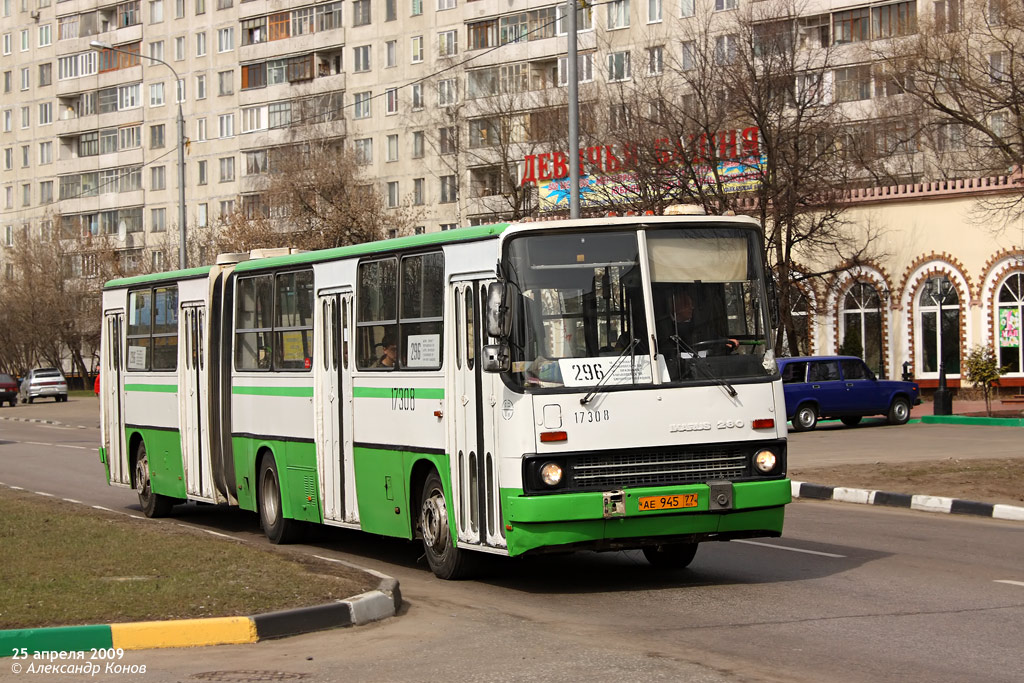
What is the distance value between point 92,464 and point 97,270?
193 feet

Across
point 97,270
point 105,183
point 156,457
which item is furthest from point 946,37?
point 105,183

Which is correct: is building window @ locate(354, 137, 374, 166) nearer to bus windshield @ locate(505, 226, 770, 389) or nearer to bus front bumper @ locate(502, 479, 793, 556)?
bus windshield @ locate(505, 226, 770, 389)

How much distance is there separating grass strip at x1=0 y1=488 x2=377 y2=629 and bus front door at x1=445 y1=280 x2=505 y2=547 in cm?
98

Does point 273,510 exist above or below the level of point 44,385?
below

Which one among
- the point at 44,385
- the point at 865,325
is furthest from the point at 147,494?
the point at 44,385

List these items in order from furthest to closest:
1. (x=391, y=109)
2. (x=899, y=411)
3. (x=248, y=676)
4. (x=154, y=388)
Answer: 1. (x=391, y=109)
2. (x=899, y=411)
3. (x=154, y=388)
4. (x=248, y=676)

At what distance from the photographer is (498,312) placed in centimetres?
1125

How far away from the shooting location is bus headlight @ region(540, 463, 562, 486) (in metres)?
11.2

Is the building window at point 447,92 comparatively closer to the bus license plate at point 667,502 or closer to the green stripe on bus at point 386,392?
the green stripe on bus at point 386,392

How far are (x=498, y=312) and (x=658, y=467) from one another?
5.50ft

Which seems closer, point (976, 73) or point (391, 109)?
point (976, 73)

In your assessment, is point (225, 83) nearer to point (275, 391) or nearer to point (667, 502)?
point (275, 391)

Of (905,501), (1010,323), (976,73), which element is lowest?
(905,501)

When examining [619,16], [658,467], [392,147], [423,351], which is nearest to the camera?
[658,467]
